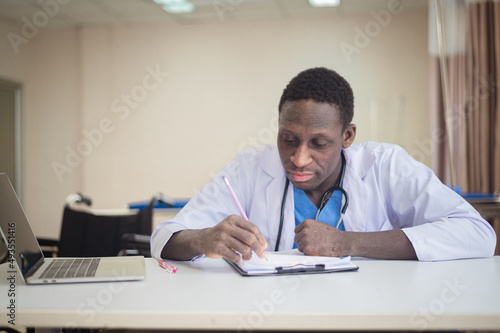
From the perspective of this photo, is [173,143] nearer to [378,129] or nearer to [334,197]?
[378,129]

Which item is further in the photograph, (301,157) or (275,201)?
(275,201)

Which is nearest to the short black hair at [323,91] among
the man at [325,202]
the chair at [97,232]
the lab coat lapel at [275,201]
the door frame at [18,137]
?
the man at [325,202]

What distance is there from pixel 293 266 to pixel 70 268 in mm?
486

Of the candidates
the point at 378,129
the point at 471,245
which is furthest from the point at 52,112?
the point at 471,245

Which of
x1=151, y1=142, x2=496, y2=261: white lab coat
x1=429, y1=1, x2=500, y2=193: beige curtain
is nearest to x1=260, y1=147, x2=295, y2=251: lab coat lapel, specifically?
x1=151, y1=142, x2=496, y2=261: white lab coat

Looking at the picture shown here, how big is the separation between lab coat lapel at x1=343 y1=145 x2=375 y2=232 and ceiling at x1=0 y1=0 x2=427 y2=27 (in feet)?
13.1

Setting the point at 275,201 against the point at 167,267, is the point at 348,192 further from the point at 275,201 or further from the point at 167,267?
the point at 167,267

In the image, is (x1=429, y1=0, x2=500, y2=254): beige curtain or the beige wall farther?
the beige wall

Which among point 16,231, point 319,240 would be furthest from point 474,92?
point 16,231

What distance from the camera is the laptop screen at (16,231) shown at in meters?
0.95

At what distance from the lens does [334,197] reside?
1.53 m

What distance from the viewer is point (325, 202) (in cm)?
151

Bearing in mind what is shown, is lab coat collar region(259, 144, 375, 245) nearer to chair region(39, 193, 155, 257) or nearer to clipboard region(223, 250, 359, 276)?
clipboard region(223, 250, 359, 276)

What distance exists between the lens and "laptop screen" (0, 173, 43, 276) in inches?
37.4
